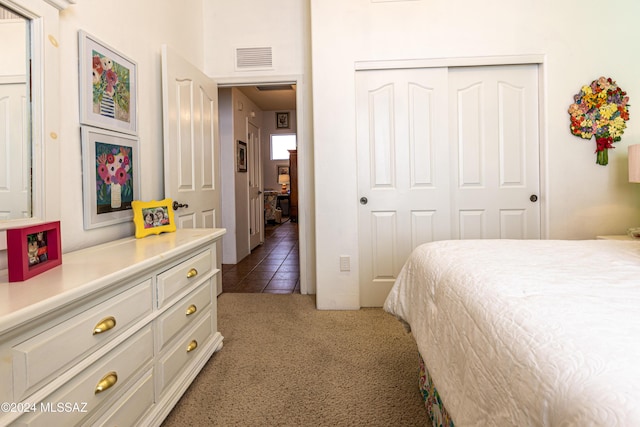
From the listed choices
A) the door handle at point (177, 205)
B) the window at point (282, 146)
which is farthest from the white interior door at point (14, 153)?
the window at point (282, 146)

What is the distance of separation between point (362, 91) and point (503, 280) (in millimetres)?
2283

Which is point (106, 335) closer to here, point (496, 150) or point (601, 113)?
point (496, 150)

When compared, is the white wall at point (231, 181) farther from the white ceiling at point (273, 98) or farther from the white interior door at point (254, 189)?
the white ceiling at point (273, 98)

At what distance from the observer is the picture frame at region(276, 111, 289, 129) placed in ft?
30.7

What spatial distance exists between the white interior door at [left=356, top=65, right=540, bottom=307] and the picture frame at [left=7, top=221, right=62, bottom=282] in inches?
85.7

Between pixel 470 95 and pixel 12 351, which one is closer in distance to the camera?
pixel 12 351

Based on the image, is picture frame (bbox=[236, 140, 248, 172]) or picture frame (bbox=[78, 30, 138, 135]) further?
picture frame (bbox=[236, 140, 248, 172])

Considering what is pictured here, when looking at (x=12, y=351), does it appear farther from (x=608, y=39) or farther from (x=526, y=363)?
(x=608, y=39)

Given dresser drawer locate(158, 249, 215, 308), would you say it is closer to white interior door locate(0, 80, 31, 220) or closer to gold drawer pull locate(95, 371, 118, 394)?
gold drawer pull locate(95, 371, 118, 394)

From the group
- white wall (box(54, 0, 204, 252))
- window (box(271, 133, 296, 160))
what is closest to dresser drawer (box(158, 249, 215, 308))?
white wall (box(54, 0, 204, 252))

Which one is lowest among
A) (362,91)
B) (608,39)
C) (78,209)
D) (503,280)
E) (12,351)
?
(12,351)

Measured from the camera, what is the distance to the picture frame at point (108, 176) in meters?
1.78

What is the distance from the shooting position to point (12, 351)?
823mm

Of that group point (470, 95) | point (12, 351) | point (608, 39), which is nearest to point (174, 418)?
point (12, 351)
